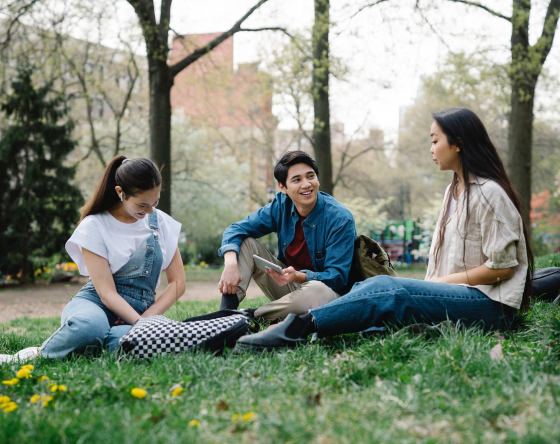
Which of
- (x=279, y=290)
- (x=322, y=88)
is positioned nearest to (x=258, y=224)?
(x=279, y=290)

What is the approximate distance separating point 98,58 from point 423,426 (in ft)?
55.5

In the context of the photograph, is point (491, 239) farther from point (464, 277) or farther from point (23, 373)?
point (23, 373)

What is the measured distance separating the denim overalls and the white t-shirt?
51mm

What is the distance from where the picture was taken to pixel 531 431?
1544 millimetres

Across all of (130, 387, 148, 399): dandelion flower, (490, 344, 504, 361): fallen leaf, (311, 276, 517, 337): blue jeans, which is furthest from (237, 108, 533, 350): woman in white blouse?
(130, 387, 148, 399): dandelion flower

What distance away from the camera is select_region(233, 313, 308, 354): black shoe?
268 centimetres

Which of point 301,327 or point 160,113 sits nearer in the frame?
point 301,327

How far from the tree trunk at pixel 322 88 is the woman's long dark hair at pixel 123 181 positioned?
23.4ft

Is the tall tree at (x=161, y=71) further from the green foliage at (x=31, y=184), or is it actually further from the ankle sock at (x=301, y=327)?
the ankle sock at (x=301, y=327)

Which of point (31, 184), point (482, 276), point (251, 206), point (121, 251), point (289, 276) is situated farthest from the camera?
point (251, 206)

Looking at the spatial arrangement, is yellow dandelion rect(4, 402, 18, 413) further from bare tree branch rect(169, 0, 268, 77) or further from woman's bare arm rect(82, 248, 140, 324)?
bare tree branch rect(169, 0, 268, 77)

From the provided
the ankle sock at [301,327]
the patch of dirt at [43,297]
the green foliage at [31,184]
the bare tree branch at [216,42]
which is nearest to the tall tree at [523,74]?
the bare tree branch at [216,42]

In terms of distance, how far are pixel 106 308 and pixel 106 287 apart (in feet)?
0.58

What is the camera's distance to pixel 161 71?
10.1 meters
